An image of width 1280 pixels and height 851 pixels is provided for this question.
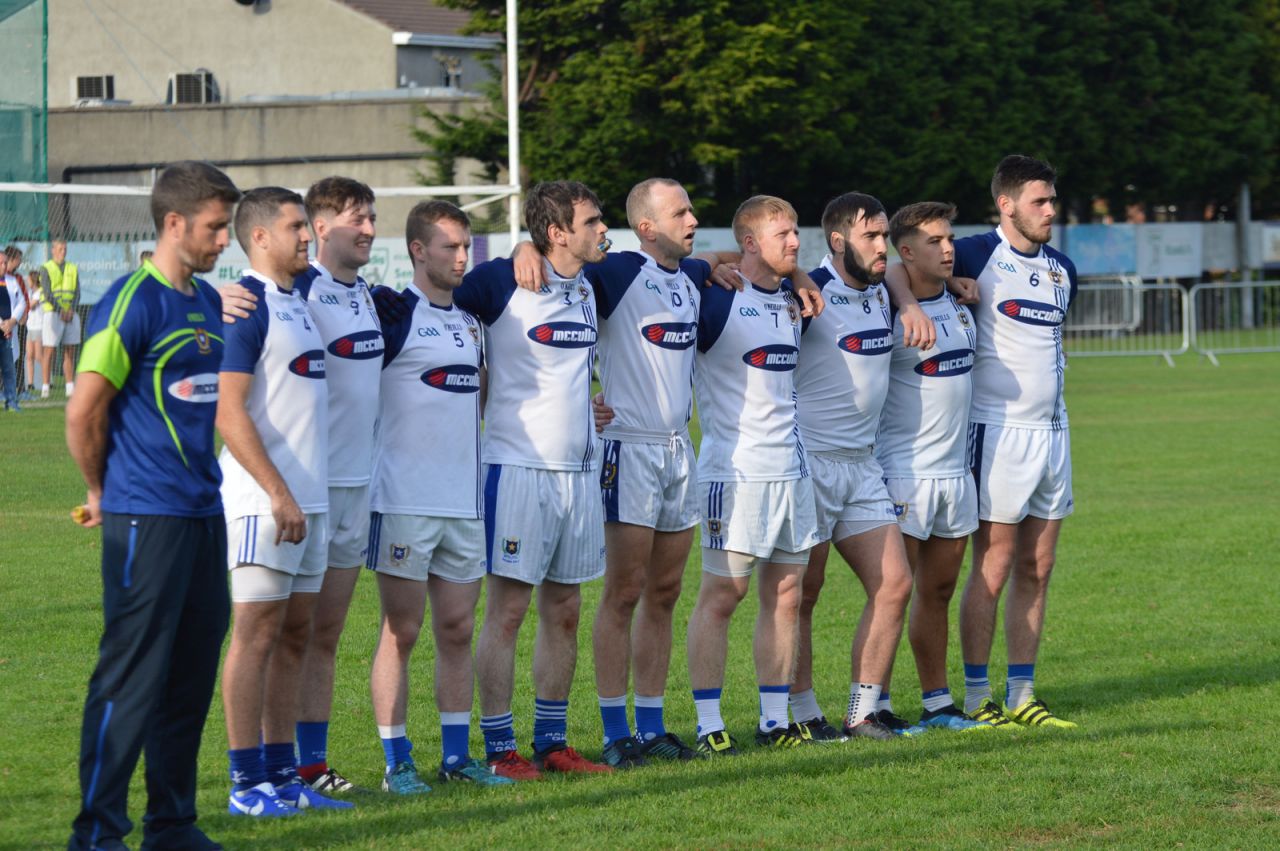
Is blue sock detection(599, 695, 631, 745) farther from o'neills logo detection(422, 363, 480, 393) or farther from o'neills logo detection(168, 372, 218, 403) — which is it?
o'neills logo detection(168, 372, 218, 403)

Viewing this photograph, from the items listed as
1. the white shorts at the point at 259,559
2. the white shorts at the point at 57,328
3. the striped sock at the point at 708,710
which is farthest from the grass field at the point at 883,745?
the white shorts at the point at 57,328

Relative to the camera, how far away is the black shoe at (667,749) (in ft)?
25.2

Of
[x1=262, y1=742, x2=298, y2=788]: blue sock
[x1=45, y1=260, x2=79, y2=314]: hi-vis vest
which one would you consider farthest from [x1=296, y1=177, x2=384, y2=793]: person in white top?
[x1=45, y1=260, x2=79, y2=314]: hi-vis vest

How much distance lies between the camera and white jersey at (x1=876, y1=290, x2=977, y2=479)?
856cm

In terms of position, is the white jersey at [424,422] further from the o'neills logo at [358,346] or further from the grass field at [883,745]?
the grass field at [883,745]

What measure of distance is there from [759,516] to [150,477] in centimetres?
308

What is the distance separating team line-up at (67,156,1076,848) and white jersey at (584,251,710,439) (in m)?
0.01

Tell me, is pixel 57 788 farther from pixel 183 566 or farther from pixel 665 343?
pixel 665 343

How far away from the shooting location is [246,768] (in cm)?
652

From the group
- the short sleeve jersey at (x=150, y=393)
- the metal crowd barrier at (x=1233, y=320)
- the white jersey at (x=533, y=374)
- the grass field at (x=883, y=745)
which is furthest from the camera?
the metal crowd barrier at (x=1233, y=320)

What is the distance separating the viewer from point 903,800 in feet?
22.8

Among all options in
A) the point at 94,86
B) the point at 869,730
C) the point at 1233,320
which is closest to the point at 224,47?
the point at 94,86

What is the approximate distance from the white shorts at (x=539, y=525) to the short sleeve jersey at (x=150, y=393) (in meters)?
1.74

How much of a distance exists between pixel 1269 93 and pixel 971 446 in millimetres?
53306
